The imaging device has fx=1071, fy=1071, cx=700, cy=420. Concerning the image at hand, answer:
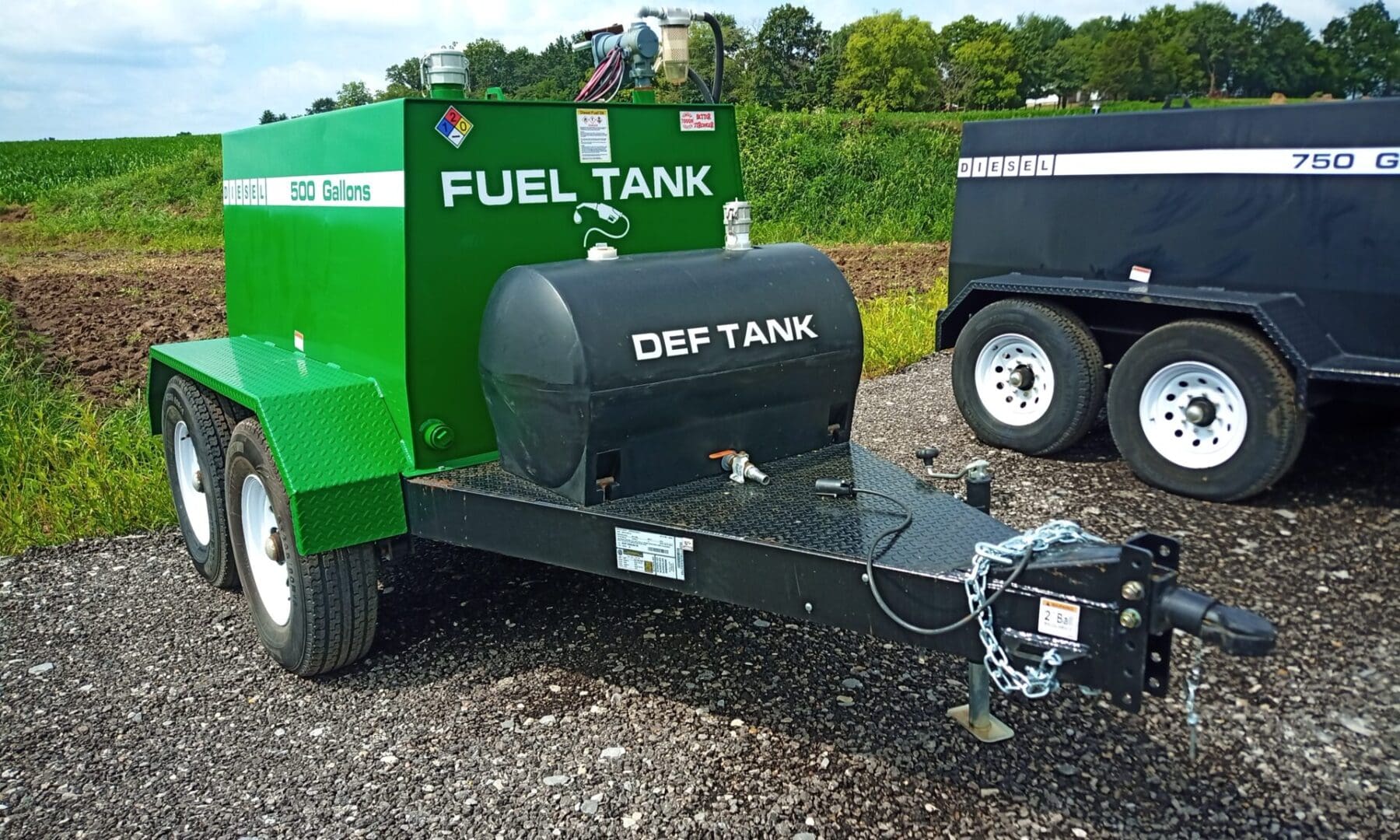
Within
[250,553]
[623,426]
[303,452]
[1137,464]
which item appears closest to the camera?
[623,426]

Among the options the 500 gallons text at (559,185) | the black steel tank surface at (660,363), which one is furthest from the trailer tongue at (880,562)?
the 500 gallons text at (559,185)

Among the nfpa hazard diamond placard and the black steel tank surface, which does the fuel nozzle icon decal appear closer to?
the black steel tank surface

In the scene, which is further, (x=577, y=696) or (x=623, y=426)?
(x=577, y=696)

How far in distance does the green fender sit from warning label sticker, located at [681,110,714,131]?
147 centimetres

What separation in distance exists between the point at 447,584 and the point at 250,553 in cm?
80

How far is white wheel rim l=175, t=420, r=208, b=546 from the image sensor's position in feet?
15.5

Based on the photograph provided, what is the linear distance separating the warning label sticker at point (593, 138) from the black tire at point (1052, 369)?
2844mm

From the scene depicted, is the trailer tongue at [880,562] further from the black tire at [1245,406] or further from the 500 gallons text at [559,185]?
the black tire at [1245,406]

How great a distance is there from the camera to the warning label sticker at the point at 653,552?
2883mm

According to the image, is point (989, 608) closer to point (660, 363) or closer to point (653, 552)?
point (653, 552)

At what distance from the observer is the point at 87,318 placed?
39.0ft

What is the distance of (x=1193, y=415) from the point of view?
196 inches

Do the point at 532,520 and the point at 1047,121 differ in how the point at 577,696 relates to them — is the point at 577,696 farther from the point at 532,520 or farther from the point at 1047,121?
the point at 1047,121

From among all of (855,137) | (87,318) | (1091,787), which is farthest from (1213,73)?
(1091,787)
